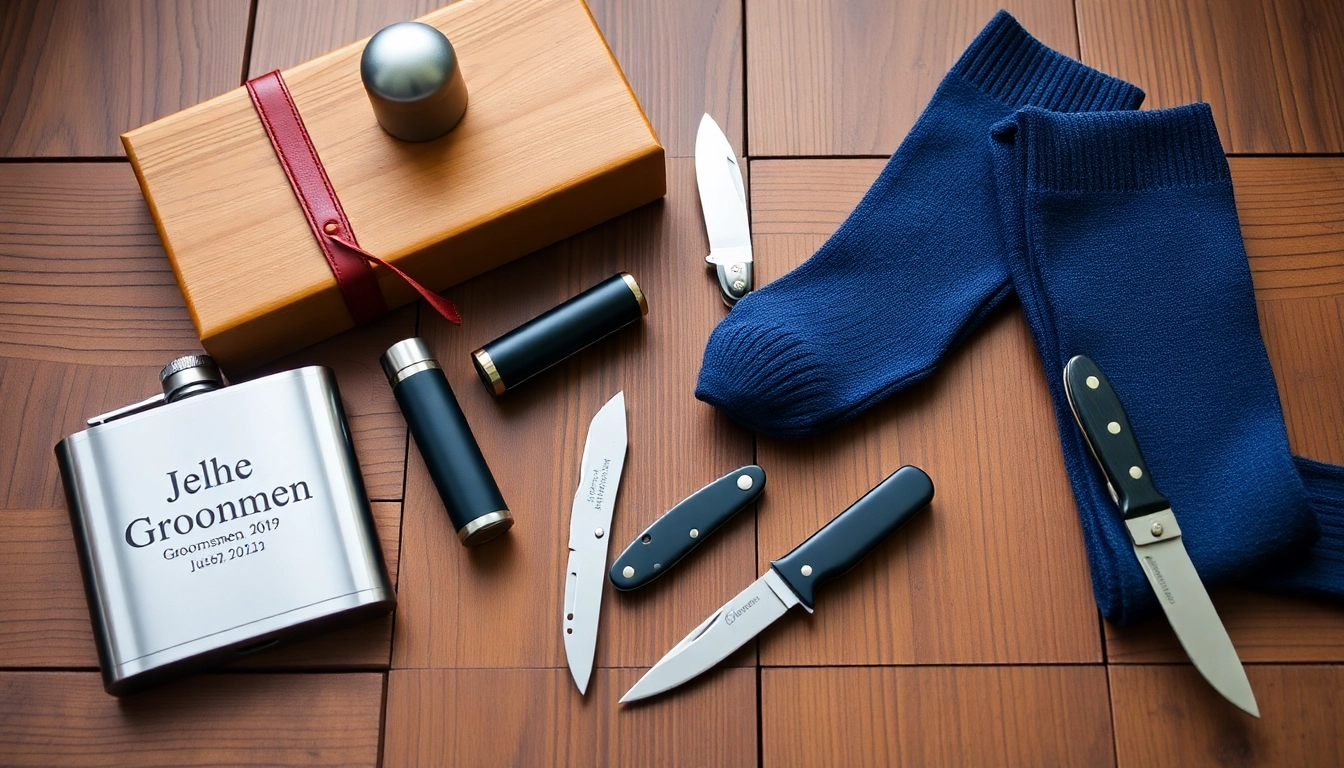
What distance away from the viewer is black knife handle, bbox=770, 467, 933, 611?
0.76 m

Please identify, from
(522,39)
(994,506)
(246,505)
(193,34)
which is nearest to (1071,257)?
(994,506)

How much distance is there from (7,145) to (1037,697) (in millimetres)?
1010

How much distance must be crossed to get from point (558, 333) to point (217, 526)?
0.97 feet

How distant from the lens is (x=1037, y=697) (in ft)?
2.49

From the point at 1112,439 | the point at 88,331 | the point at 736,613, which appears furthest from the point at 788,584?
the point at 88,331

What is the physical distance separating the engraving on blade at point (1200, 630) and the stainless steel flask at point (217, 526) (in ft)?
1.91

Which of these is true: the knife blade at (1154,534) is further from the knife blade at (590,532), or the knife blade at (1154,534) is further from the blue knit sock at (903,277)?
the knife blade at (590,532)

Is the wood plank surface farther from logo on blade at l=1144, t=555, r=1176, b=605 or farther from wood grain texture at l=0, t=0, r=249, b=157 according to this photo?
wood grain texture at l=0, t=0, r=249, b=157

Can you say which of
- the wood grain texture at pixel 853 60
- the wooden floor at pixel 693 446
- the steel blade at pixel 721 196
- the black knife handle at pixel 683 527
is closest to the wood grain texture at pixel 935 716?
the wooden floor at pixel 693 446

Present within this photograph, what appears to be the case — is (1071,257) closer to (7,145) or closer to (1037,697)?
(1037,697)

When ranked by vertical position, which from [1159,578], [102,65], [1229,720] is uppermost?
[102,65]

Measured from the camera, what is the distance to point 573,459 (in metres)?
0.82

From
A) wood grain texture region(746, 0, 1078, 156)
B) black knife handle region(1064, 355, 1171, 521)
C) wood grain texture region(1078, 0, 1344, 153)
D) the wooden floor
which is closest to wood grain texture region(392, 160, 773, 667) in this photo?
the wooden floor

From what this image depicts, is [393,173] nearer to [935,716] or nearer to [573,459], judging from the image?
[573,459]
